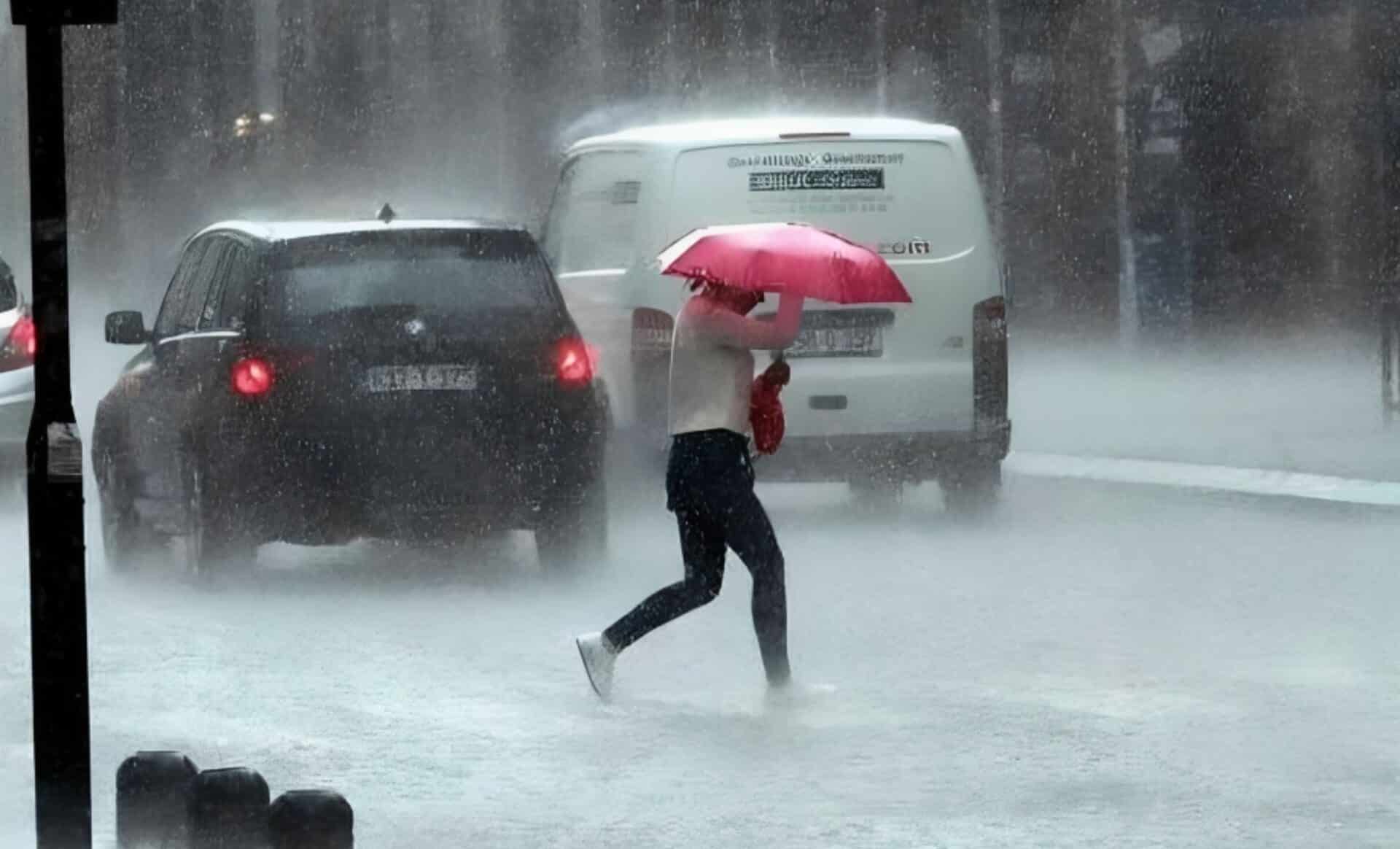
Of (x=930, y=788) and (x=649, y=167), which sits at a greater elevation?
(x=649, y=167)

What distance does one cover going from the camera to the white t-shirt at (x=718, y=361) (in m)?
9.62

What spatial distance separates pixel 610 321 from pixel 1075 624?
456 cm

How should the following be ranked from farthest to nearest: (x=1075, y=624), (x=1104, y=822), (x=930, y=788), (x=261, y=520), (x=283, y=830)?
(x=261, y=520) → (x=1075, y=624) → (x=930, y=788) → (x=1104, y=822) → (x=283, y=830)

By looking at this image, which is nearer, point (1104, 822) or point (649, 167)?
point (1104, 822)

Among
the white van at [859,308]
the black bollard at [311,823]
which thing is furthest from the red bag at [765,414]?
the white van at [859,308]

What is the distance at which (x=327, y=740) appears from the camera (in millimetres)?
8891

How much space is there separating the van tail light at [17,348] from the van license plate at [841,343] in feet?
14.1

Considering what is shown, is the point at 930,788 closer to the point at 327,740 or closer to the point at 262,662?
the point at 327,740

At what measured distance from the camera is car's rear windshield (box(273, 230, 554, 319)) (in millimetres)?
12672

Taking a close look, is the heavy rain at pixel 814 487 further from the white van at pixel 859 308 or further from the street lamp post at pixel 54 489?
the street lamp post at pixel 54 489

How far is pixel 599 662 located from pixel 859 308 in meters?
5.42

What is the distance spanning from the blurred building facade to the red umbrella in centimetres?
1280

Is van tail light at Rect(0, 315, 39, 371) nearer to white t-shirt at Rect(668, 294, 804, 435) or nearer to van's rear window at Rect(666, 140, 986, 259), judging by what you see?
van's rear window at Rect(666, 140, 986, 259)

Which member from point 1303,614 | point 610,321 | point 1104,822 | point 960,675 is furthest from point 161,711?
point 610,321
